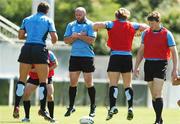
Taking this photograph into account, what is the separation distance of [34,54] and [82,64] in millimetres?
1501

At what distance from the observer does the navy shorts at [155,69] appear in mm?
14523

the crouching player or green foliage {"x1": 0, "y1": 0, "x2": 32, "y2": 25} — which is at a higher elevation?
green foliage {"x1": 0, "y1": 0, "x2": 32, "y2": 25}

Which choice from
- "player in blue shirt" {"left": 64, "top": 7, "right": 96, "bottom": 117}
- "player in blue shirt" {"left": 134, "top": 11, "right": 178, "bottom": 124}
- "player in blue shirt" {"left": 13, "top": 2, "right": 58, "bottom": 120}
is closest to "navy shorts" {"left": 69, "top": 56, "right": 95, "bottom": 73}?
"player in blue shirt" {"left": 64, "top": 7, "right": 96, "bottom": 117}

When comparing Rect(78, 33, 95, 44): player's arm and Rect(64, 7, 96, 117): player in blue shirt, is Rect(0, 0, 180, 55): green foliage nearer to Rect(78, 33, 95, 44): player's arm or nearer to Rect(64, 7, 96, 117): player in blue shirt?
Rect(64, 7, 96, 117): player in blue shirt

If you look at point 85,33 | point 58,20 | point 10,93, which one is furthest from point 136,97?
point 85,33

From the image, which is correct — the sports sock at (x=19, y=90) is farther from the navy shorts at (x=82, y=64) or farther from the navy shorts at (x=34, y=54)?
the navy shorts at (x=82, y=64)

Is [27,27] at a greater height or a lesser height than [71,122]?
greater

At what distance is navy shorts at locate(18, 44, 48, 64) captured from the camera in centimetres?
1473

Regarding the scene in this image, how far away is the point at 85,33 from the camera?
15758 mm

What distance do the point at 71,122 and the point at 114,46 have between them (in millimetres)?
1652

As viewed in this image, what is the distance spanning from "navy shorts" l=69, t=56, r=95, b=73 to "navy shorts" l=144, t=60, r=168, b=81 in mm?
1635

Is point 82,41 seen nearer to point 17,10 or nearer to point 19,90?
point 19,90

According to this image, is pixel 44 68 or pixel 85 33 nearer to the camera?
pixel 44 68

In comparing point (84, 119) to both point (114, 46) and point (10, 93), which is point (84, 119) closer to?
point (114, 46)
